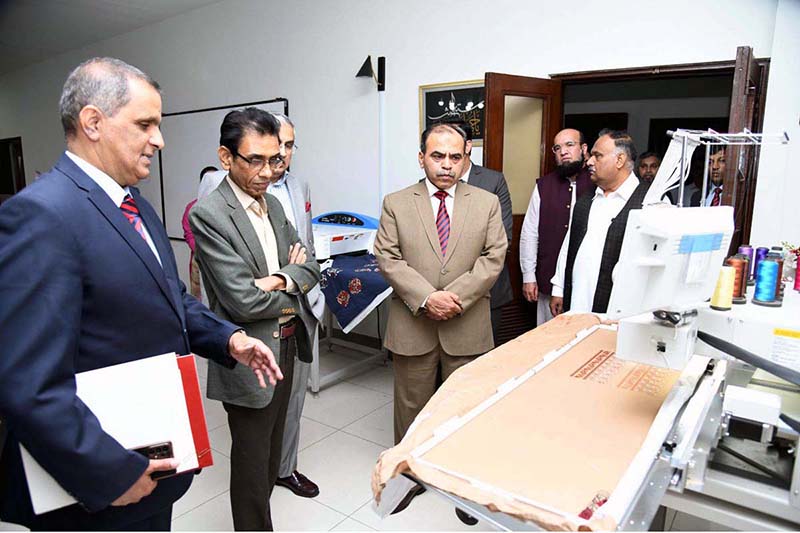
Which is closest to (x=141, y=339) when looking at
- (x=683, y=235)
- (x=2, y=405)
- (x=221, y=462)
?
(x=2, y=405)

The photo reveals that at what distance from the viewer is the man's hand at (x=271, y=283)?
1.73 meters

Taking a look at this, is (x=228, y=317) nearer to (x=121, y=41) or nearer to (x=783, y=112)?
(x=783, y=112)

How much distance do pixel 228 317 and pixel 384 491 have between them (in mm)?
971

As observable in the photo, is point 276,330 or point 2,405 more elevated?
point 2,405

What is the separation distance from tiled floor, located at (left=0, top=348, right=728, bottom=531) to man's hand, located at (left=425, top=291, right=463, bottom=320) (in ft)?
2.77

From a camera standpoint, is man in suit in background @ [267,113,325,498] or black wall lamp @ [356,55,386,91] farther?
black wall lamp @ [356,55,386,91]

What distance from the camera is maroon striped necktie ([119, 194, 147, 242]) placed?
3.84 ft

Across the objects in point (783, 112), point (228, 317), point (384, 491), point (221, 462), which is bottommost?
point (221, 462)

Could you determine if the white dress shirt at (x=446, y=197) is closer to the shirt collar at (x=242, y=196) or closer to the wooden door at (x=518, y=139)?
the shirt collar at (x=242, y=196)

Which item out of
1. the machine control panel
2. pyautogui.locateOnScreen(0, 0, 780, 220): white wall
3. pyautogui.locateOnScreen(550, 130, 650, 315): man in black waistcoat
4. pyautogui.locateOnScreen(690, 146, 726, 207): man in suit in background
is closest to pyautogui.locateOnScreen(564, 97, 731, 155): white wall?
pyautogui.locateOnScreen(0, 0, 780, 220): white wall

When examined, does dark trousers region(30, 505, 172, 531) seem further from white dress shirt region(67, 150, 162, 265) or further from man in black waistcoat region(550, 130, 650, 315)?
man in black waistcoat region(550, 130, 650, 315)

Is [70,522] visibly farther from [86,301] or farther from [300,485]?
[300,485]

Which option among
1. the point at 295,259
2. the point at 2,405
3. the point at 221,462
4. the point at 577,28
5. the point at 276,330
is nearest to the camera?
the point at 2,405

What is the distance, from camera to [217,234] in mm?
1666
